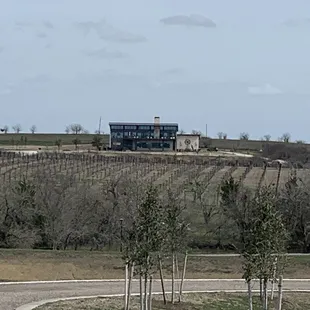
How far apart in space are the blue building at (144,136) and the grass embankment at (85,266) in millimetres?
84553

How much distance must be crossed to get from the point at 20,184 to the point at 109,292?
21341 millimetres

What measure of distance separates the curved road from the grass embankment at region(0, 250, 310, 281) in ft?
5.54

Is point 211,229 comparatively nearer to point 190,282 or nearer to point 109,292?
point 190,282

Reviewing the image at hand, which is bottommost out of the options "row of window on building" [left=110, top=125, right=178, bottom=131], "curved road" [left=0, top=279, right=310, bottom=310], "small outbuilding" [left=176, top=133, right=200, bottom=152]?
"curved road" [left=0, top=279, right=310, bottom=310]

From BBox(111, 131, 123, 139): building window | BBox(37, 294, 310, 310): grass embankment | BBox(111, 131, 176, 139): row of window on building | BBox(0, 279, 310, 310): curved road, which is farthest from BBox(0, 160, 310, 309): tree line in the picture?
BBox(111, 131, 123, 139): building window

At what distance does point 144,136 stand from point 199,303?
318ft

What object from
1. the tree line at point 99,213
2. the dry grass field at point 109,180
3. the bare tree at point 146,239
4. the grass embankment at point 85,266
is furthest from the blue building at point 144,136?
the bare tree at point 146,239

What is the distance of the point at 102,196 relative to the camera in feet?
165

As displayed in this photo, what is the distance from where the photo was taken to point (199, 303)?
27.1 m

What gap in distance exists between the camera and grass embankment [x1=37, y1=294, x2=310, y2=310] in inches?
995

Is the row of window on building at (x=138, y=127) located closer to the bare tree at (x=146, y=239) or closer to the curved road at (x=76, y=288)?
the curved road at (x=76, y=288)

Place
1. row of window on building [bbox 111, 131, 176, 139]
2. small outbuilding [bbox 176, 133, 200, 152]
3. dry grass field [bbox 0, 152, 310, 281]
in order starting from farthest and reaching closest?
small outbuilding [bbox 176, 133, 200, 152]
row of window on building [bbox 111, 131, 176, 139]
dry grass field [bbox 0, 152, 310, 281]

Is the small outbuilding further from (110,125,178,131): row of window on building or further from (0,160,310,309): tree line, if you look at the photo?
(0,160,310,309): tree line

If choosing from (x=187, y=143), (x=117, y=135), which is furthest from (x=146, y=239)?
(x=187, y=143)
